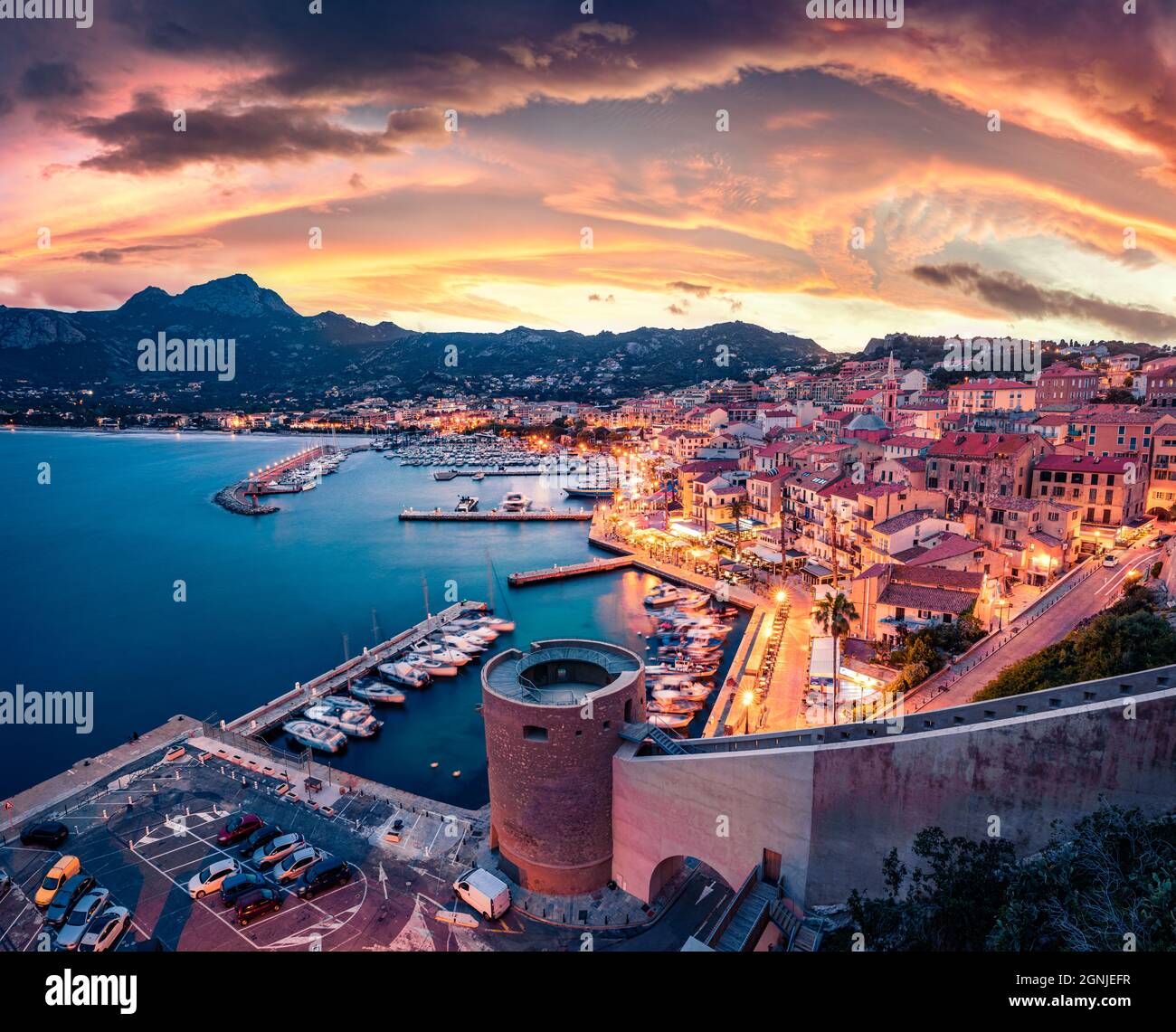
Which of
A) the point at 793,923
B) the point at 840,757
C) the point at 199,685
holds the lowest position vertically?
the point at 199,685

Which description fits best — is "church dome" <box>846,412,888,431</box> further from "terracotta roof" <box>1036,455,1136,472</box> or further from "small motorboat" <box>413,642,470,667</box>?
"small motorboat" <box>413,642,470,667</box>

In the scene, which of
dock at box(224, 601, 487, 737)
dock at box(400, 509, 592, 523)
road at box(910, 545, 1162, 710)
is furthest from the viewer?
dock at box(400, 509, 592, 523)

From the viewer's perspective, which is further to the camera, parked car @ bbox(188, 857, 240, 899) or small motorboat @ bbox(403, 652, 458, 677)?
small motorboat @ bbox(403, 652, 458, 677)

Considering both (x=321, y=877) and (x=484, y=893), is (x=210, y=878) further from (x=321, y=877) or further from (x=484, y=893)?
(x=484, y=893)

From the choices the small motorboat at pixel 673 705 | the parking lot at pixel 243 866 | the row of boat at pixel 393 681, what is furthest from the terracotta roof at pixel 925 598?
the row of boat at pixel 393 681

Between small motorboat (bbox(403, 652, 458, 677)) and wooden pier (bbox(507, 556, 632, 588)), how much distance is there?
454 inches

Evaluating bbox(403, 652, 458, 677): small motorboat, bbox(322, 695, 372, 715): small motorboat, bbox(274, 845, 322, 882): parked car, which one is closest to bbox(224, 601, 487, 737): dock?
bbox(322, 695, 372, 715): small motorboat

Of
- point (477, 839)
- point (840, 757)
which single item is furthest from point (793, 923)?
point (477, 839)

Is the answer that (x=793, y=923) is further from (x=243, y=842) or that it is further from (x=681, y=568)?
(x=681, y=568)

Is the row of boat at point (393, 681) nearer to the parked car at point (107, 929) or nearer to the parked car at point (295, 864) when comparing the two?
the parked car at point (295, 864)

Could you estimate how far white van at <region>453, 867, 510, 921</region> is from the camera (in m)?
12.7

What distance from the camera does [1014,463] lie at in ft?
97.3

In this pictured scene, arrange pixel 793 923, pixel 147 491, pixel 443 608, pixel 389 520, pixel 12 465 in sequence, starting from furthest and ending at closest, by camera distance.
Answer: pixel 12 465
pixel 147 491
pixel 389 520
pixel 443 608
pixel 793 923

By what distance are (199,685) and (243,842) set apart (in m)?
16.0
